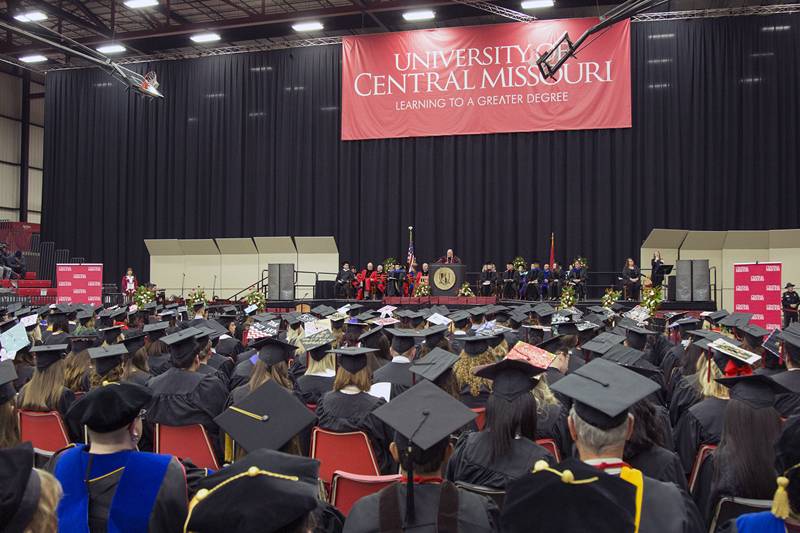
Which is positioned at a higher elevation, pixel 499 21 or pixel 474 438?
pixel 499 21

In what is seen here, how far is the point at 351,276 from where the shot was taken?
19547 millimetres

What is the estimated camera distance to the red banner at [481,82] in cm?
1955

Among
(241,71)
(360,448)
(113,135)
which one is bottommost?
(360,448)

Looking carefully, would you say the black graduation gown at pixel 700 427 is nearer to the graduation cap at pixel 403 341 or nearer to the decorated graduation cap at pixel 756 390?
the decorated graduation cap at pixel 756 390

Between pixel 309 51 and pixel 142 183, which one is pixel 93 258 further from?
pixel 309 51

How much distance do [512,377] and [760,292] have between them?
10.5m

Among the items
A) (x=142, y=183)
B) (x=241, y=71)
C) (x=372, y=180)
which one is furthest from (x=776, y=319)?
(x=142, y=183)

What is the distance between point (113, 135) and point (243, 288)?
26.9 feet

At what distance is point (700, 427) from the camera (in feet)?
11.7

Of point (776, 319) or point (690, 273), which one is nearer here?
point (776, 319)

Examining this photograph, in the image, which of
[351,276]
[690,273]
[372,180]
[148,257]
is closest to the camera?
[690,273]

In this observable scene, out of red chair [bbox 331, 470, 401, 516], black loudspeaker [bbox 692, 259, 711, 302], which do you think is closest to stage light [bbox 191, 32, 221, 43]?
black loudspeaker [bbox 692, 259, 711, 302]

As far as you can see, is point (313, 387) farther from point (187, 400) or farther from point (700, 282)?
point (700, 282)

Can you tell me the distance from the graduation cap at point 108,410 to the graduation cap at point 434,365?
184 centimetres
